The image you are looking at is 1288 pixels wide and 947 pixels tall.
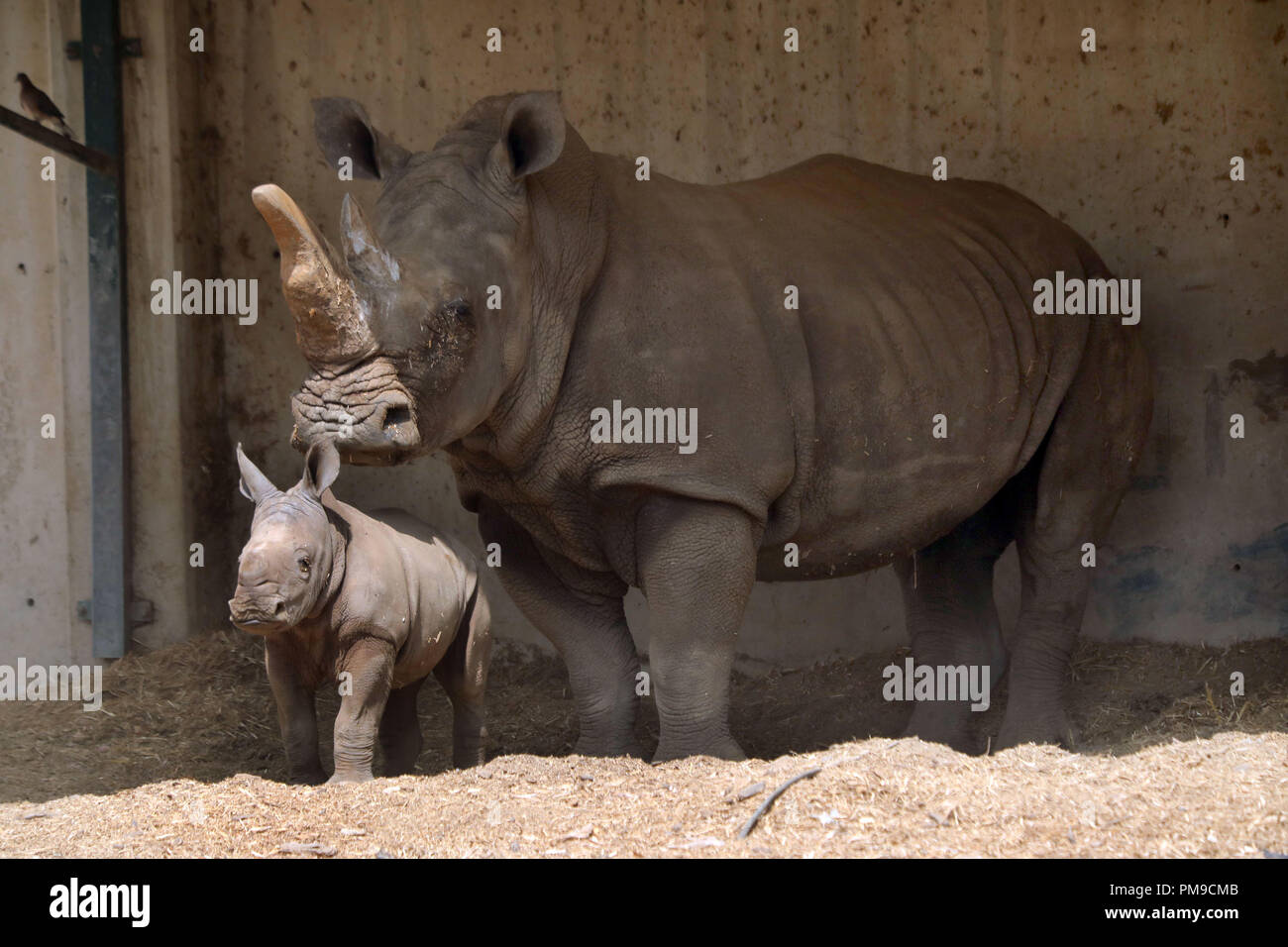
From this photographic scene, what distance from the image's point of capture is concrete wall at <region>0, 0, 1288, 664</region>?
7.73 meters

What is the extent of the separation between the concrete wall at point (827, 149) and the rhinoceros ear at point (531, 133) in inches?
115

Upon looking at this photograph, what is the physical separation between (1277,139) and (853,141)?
2.07 meters

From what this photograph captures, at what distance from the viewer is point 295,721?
6.02 metres

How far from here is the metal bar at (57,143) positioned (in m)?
6.90

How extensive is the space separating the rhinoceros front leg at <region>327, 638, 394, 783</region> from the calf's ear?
0.68 metres

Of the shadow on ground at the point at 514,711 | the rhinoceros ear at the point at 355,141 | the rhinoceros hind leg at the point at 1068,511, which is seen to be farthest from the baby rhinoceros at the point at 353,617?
the rhinoceros hind leg at the point at 1068,511

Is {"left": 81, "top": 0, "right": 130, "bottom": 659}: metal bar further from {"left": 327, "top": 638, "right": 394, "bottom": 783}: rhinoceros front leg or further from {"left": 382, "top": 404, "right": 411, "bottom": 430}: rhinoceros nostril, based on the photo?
{"left": 382, "top": 404, "right": 411, "bottom": 430}: rhinoceros nostril

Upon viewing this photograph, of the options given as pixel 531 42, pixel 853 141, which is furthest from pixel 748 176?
pixel 531 42

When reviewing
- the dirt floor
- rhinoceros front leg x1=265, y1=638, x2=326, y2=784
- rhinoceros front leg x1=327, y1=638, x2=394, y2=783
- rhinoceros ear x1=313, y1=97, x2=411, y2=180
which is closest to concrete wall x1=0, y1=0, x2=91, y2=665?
the dirt floor

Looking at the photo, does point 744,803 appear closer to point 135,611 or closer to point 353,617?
point 353,617

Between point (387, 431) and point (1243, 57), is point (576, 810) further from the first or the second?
point (1243, 57)

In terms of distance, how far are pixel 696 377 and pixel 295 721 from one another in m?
2.03

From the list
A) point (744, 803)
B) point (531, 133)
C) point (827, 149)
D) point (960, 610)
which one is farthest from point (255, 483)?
point (827, 149)

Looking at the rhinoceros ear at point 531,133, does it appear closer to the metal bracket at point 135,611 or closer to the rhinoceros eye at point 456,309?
the rhinoceros eye at point 456,309
